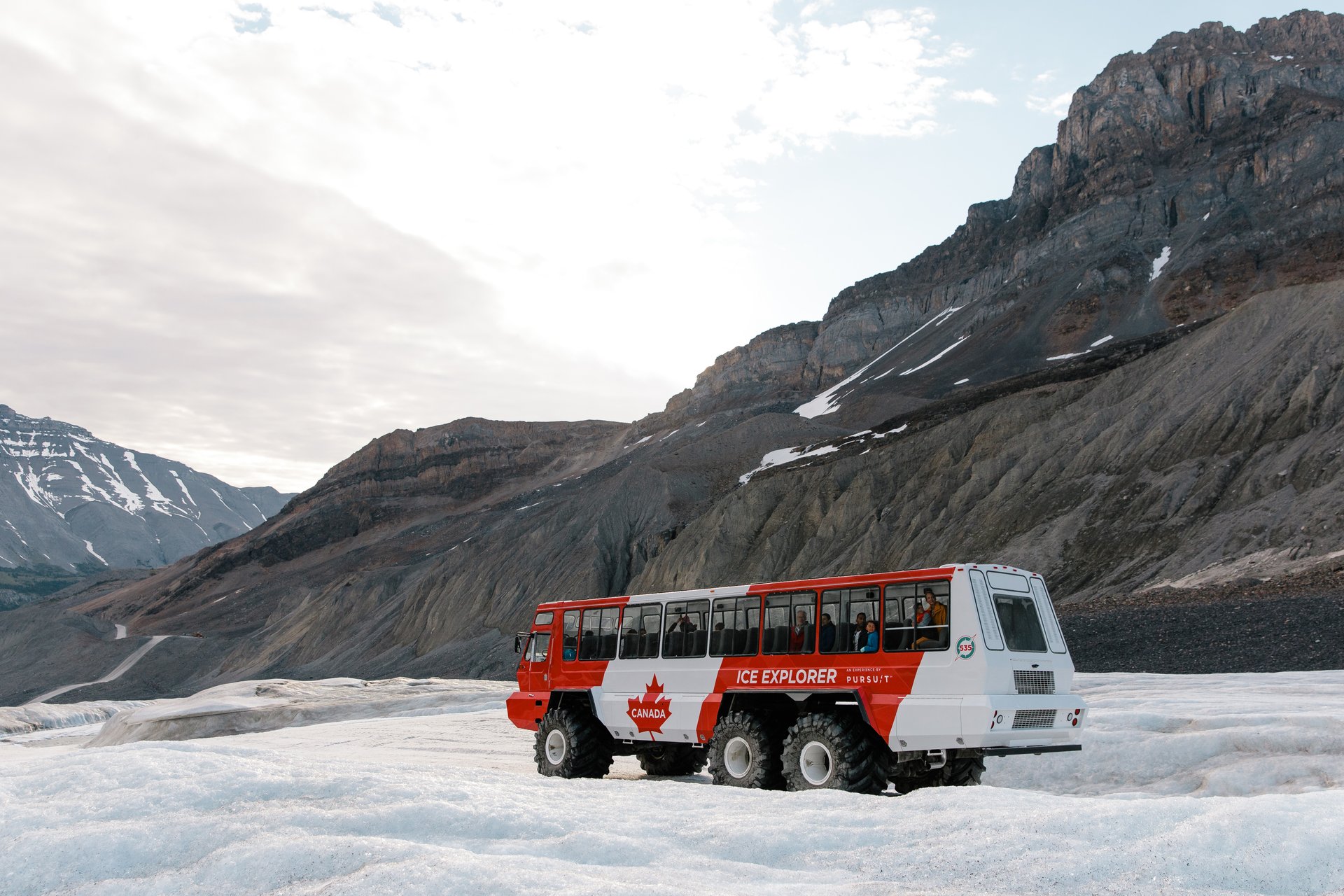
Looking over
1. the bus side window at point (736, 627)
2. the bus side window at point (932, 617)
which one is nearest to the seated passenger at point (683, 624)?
the bus side window at point (736, 627)

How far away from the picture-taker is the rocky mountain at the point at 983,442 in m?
47.2

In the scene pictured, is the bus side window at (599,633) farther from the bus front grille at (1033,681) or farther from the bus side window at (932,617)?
the bus front grille at (1033,681)

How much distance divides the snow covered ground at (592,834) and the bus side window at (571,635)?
474 cm

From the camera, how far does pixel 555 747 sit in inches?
685

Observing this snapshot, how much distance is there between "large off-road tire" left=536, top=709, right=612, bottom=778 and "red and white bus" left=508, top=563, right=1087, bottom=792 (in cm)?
3

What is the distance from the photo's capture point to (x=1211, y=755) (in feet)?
47.6

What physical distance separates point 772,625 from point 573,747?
432 centimetres

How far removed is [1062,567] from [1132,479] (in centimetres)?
703

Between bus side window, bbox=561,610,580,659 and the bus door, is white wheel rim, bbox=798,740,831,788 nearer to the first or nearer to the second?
bus side window, bbox=561,610,580,659

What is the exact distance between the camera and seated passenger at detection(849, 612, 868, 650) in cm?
1395

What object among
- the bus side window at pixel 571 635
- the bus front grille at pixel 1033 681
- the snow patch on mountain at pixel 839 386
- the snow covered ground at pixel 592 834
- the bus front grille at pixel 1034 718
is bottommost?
the snow covered ground at pixel 592 834

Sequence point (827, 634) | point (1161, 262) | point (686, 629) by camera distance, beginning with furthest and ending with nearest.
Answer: point (1161, 262) → point (686, 629) → point (827, 634)

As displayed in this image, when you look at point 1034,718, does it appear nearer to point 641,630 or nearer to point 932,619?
point 932,619

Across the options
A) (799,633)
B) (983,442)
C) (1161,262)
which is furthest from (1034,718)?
(1161,262)
